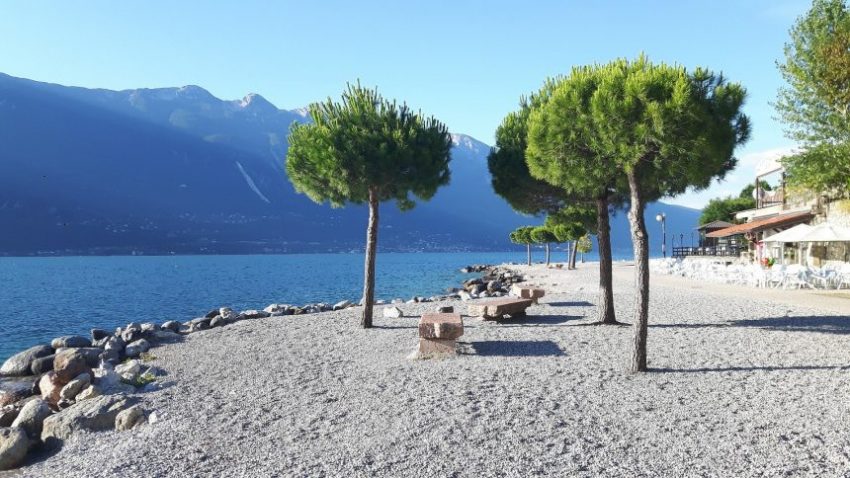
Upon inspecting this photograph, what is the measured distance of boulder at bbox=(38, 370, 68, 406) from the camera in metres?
10.0

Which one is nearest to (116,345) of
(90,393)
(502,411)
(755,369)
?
(90,393)

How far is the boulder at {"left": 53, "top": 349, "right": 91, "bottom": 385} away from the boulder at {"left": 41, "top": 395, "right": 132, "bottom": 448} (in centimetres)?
358

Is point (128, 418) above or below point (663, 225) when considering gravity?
below

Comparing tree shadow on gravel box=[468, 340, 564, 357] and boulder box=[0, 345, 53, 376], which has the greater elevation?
tree shadow on gravel box=[468, 340, 564, 357]

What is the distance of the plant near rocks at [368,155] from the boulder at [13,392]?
7.33 m

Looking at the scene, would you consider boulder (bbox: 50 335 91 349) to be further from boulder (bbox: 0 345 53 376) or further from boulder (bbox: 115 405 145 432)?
boulder (bbox: 115 405 145 432)

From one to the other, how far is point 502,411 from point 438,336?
3435mm

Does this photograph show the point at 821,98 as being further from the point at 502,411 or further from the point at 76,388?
the point at 76,388

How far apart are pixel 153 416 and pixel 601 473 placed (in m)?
5.74

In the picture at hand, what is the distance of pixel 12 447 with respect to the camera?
663cm

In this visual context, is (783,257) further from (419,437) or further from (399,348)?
(419,437)

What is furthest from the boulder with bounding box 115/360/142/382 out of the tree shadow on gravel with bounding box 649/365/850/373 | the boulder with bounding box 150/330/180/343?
the tree shadow on gravel with bounding box 649/365/850/373

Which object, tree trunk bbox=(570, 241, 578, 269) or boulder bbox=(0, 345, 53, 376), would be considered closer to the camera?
boulder bbox=(0, 345, 53, 376)

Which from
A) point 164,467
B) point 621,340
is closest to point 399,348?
point 621,340
